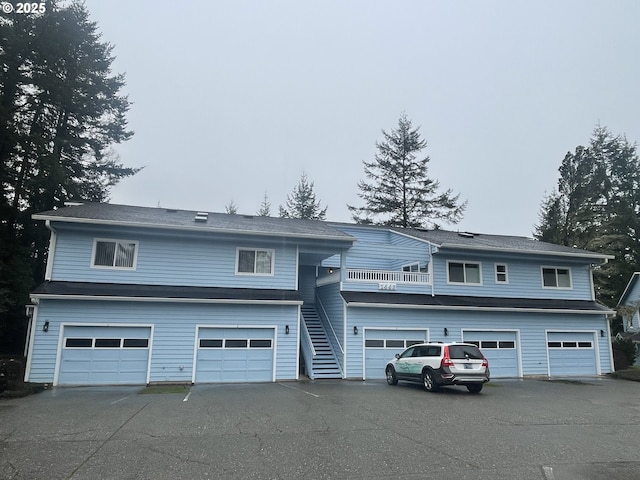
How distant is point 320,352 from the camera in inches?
689

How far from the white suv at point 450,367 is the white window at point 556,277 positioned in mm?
10593

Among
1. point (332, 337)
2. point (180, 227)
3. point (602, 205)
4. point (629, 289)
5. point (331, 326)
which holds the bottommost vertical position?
point (332, 337)

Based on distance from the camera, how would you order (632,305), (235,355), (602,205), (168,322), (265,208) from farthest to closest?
(265,208) → (602,205) → (632,305) → (235,355) → (168,322)

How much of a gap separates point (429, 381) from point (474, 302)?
724 centimetres

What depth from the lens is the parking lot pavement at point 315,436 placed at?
561 cm

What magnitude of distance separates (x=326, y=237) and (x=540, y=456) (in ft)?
39.6

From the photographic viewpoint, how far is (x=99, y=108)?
94.3 feet

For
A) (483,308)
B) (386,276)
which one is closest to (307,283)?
(386,276)

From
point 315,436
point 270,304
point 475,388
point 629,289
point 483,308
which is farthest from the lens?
point 629,289

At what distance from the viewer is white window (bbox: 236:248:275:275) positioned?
17188mm

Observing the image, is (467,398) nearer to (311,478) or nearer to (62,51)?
(311,478)

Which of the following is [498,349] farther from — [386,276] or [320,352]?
[320,352]

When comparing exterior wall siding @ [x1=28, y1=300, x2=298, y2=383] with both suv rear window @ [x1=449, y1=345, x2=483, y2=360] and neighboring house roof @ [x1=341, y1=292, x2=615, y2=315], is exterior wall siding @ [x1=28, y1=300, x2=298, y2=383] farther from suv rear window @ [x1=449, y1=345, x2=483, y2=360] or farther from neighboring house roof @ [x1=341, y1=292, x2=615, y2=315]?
suv rear window @ [x1=449, y1=345, x2=483, y2=360]

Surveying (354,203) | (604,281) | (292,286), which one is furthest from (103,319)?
(604,281)
